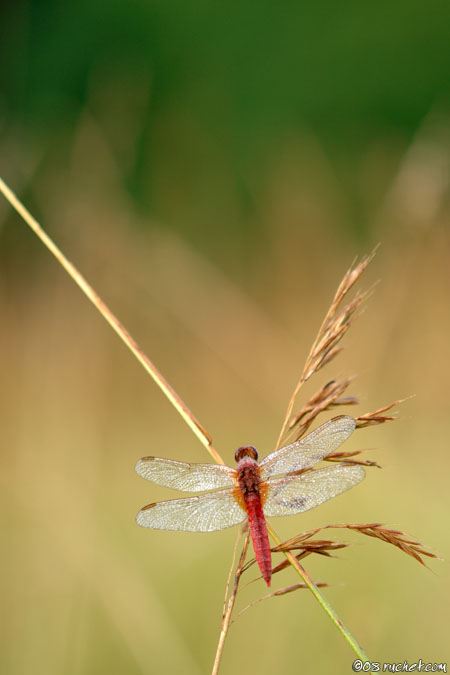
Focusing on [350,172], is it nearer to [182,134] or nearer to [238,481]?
[182,134]

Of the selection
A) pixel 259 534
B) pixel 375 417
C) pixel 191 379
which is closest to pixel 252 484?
pixel 259 534

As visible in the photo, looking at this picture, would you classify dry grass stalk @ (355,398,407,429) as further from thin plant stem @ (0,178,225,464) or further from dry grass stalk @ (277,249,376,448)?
thin plant stem @ (0,178,225,464)

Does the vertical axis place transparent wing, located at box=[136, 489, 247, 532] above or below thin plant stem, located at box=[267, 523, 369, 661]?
below

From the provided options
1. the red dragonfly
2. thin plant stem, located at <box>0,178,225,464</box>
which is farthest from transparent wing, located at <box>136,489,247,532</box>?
thin plant stem, located at <box>0,178,225,464</box>

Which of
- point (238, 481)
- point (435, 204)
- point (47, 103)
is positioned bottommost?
point (238, 481)

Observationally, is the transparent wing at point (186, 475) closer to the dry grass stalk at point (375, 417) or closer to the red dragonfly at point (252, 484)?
the red dragonfly at point (252, 484)

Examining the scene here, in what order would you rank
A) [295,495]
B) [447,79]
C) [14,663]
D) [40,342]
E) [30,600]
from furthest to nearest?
[447,79] < [40,342] < [30,600] < [14,663] < [295,495]

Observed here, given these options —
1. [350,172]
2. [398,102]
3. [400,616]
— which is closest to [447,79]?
[398,102]

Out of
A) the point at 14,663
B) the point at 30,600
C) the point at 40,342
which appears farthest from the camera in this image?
the point at 40,342
